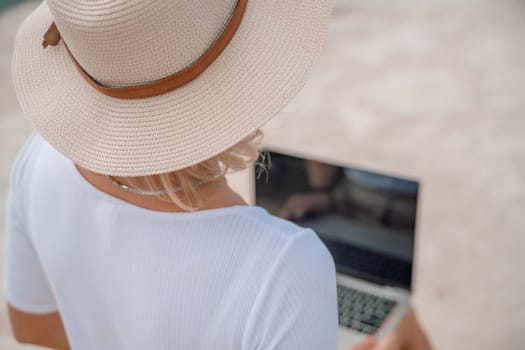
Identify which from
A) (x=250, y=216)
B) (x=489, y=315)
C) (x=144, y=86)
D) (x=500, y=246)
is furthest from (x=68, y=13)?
(x=500, y=246)

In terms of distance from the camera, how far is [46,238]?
906 millimetres

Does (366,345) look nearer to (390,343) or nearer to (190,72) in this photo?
(390,343)

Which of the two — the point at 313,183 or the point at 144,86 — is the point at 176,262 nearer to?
the point at 144,86

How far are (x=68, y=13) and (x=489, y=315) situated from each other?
1527 mm

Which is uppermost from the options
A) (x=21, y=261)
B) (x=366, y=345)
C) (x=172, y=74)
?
(x=172, y=74)

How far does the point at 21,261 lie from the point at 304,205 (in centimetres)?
80

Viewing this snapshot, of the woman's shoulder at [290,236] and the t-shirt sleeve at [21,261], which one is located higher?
the woman's shoulder at [290,236]

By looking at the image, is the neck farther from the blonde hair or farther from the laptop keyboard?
the laptop keyboard

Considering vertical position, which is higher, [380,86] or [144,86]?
[144,86]

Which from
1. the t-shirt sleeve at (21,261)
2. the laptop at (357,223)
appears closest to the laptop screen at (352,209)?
the laptop at (357,223)

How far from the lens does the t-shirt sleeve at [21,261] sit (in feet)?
3.09

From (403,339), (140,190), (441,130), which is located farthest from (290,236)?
(441,130)

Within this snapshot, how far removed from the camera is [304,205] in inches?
66.9

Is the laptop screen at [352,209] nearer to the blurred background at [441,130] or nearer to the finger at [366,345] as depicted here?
the finger at [366,345]
